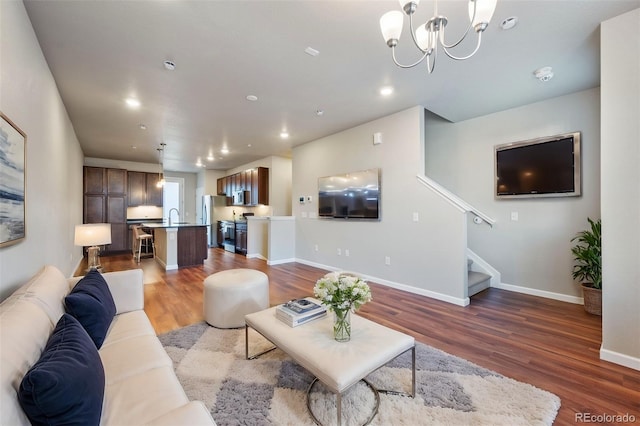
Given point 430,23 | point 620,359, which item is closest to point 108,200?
point 430,23

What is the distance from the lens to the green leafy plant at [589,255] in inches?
120

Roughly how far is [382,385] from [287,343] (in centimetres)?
76

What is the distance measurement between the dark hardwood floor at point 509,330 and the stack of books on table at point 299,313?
3.82 feet

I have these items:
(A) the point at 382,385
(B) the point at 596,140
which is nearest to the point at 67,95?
(A) the point at 382,385

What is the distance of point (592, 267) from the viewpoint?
3.08m

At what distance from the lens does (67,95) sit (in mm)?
3395

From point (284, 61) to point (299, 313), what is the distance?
2364mm

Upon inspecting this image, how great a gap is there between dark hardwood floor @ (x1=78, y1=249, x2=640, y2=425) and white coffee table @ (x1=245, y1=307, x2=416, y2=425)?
0.98 meters

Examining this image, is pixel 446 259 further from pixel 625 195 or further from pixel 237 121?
pixel 237 121

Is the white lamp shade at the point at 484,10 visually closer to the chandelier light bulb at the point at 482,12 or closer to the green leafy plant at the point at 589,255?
the chandelier light bulb at the point at 482,12

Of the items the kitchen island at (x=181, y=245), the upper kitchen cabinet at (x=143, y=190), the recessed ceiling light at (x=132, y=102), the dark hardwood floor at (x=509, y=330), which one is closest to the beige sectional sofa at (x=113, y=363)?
the dark hardwood floor at (x=509, y=330)

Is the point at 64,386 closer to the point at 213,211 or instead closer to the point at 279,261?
the point at 279,261

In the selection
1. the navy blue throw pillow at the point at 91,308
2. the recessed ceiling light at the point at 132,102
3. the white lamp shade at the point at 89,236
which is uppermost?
the recessed ceiling light at the point at 132,102

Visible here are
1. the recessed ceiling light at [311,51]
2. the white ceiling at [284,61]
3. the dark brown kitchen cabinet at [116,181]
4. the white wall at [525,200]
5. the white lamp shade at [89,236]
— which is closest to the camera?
the white ceiling at [284,61]
